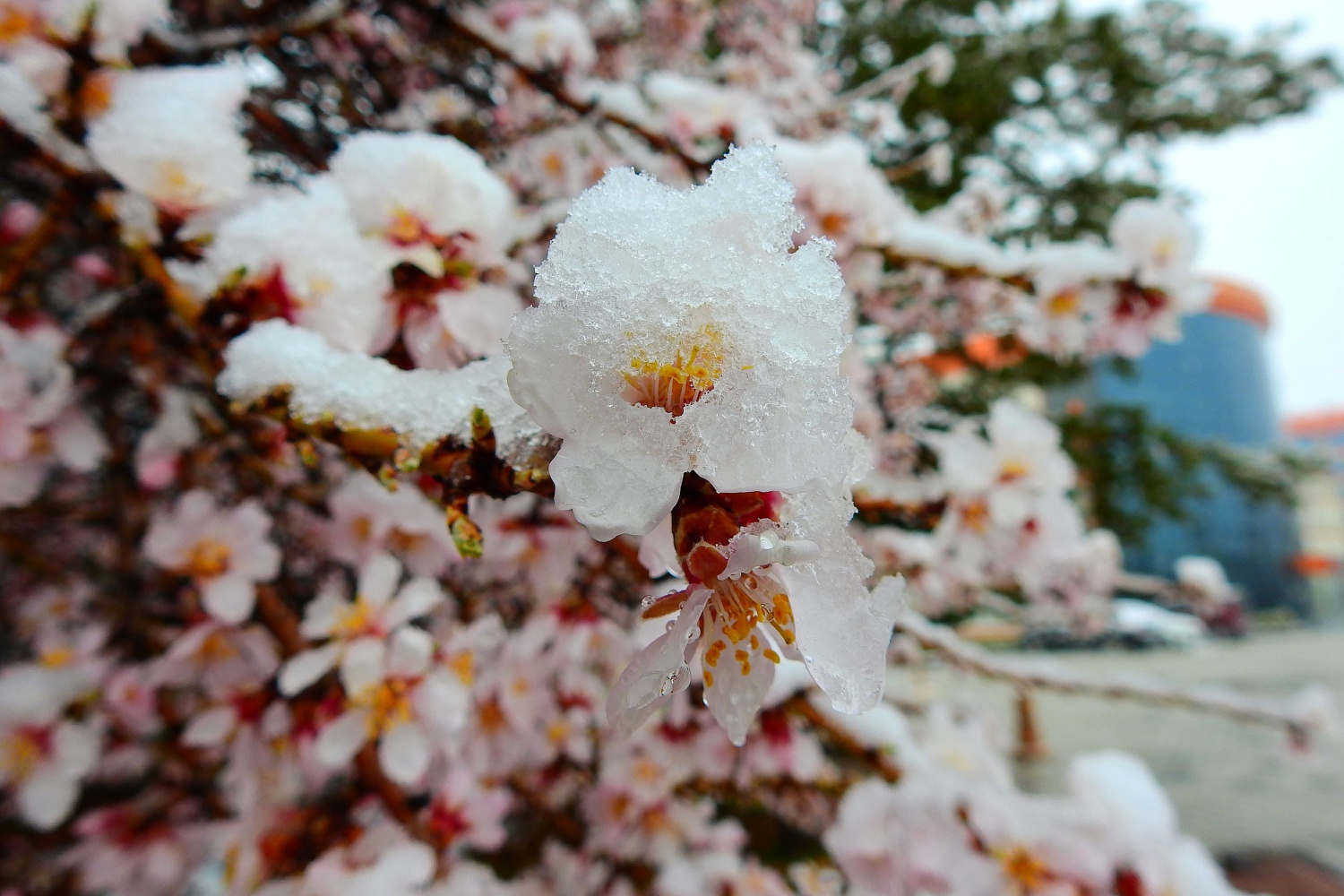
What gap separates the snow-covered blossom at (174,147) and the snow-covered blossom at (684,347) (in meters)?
0.54

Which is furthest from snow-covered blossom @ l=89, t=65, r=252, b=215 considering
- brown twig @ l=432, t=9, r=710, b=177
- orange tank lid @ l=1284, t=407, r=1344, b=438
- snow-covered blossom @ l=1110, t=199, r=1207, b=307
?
orange tank lid @ l=1284, t=407, r=1344, b=438

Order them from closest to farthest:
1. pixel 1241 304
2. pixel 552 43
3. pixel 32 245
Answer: pixel 32 245, pixel 552 43, pixel 1241 304

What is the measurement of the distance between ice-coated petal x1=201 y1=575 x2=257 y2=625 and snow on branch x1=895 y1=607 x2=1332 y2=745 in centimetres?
100

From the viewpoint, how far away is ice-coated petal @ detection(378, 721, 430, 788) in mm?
851

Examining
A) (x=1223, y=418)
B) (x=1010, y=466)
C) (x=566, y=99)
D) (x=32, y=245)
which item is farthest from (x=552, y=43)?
(x=1223, y=418)

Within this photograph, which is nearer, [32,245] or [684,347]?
[684,347]

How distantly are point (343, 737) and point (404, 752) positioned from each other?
0.08 metres

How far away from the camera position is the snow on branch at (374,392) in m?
0.40

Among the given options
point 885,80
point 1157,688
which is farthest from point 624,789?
point 885,80

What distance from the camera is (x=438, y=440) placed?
1.31ft

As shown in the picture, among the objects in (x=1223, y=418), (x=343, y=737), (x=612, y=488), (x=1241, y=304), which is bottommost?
(x=343, y=737)

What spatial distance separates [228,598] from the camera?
3.26 feet

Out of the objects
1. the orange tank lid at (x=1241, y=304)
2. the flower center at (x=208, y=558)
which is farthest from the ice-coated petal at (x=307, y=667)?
the orange tank lid at (x=1241, y=304)

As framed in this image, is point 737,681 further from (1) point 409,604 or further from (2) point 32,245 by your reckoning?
(2) point 32,245
